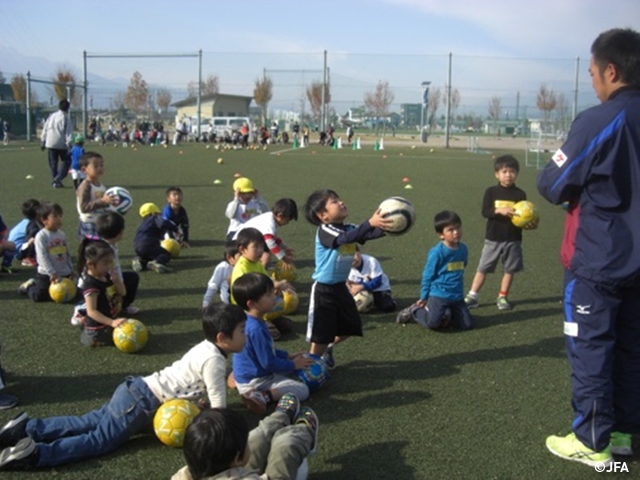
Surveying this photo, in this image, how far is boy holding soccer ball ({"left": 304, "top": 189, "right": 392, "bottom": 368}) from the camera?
5629 mm

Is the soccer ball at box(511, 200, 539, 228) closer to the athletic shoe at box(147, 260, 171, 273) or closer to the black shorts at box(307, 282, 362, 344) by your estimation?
the black shorts at box(307, 282, 362, 344)

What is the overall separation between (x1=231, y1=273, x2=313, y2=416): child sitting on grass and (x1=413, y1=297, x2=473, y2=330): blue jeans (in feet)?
7.11

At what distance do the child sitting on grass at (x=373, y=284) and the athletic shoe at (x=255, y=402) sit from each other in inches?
112

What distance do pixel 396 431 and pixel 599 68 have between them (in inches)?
112

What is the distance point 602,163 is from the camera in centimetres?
400

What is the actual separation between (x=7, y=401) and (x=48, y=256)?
310cm

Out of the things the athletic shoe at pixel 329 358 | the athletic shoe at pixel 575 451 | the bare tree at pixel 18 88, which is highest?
the bare tree at pixel 18 88

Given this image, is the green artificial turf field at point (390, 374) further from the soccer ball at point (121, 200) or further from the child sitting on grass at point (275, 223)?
the soccer ball at point (121, 200)

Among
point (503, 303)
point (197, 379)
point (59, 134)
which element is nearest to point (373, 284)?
point (503, 303)

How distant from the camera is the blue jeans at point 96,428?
4176mm

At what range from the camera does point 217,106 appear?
265ft

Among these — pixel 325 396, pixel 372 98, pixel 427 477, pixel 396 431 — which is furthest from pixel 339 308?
pixel 372 98

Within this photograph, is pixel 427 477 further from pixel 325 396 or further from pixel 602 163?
pixel 602 163

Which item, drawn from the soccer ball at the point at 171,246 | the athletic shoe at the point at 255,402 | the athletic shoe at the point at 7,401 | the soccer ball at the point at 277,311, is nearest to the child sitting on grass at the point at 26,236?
the soccer ball at the point at 171,246
